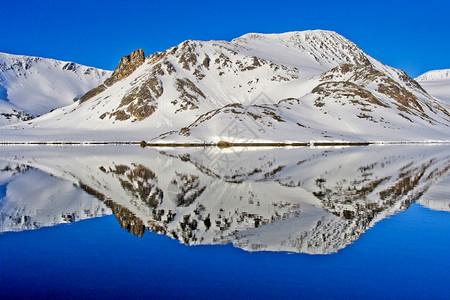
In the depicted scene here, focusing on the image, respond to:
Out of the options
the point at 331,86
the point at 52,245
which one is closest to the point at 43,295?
the point at 52,245

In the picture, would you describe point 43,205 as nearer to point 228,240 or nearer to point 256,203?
point 256,203

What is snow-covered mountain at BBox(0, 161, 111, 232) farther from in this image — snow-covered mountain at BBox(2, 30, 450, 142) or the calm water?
snow-covered mountain at BBox(2, 30, 450, 142)

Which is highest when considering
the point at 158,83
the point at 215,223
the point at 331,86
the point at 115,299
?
the point at 158,83

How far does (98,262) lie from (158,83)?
19023 cm

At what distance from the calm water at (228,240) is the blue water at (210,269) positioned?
3 centimetres

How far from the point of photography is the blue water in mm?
10242

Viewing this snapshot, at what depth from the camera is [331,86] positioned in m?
150

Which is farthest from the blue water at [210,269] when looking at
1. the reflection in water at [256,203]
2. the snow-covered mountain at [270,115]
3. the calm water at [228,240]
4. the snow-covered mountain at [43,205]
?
the snow-covered mountain at [270,115]

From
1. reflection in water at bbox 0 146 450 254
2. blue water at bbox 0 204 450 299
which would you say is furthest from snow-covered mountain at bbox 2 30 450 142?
blue water at bbox 0 204 450 299

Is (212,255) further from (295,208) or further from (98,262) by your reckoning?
(295,208)

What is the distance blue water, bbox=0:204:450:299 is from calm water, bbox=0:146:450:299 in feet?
0.11

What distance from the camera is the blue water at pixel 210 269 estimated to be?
10242 mm

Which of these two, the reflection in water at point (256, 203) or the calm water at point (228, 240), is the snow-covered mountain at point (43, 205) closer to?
the calm water at point (228, 240)

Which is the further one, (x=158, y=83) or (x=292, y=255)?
(x=158, y=83)
